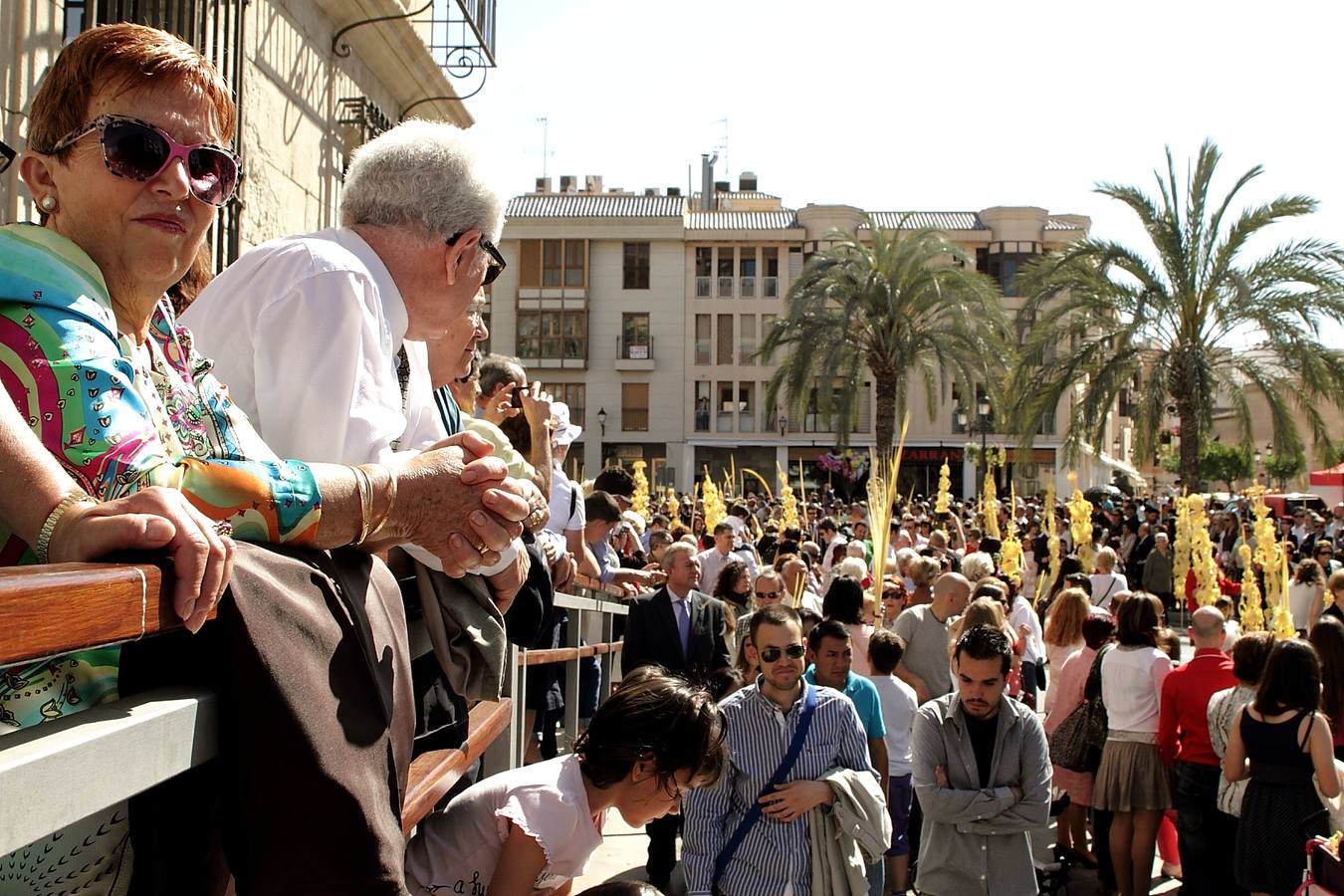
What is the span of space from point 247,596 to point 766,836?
14.2ft

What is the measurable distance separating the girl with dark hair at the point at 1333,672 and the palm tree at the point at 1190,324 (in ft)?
50.6

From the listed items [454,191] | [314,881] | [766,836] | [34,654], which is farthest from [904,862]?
[34,654]

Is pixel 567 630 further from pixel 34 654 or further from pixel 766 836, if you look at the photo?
pixel 34 654

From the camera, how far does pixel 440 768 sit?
217cm

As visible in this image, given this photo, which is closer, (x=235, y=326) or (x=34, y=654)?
(x=34, y=654)

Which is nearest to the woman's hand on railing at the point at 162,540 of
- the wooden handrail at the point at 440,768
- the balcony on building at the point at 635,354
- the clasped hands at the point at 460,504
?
the clasped hands at the point at 460,504

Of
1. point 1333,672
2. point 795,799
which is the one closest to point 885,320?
point 1333,672

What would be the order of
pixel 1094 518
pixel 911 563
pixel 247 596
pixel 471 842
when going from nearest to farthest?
1. pixel 247 596
2. pixel 471 842
3. pixel 911 563
4. pixel 1094 518

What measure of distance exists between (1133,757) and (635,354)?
4586cm

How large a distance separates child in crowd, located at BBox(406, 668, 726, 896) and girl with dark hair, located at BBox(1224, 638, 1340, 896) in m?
4.46

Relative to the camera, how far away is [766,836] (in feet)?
17.0

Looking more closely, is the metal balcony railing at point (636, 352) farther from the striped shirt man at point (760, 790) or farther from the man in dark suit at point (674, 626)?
the striped shirt man at point (760, 790)

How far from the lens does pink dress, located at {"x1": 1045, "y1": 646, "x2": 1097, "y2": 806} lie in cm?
796

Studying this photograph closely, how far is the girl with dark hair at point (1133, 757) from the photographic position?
7.40 metres
